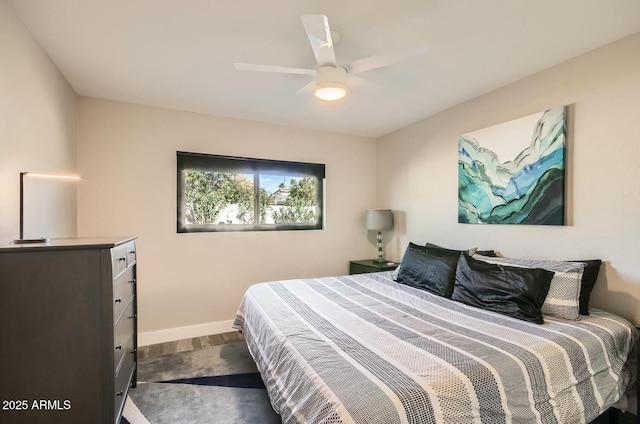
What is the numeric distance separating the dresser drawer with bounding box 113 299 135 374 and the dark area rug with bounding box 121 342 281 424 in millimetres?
399

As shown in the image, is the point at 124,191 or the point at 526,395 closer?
the point at 526,395

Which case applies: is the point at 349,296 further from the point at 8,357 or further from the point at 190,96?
the point at 190,96

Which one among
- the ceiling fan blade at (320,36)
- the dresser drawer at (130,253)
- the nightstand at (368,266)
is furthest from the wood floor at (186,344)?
the ceiling fan blade at (320,36)

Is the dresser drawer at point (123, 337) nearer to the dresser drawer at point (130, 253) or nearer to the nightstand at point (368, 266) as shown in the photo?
the dresser drawer at point (130, 253)

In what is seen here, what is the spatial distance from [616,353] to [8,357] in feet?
10.1

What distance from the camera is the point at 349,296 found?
237cm

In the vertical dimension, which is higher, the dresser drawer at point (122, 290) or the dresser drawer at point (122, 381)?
the dresser drawer at point (122, 290)

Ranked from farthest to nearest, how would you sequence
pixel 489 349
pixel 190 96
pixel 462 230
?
pixel 462 230, pixel 190 96, pixel 489 349

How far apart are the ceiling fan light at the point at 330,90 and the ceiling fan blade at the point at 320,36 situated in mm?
129

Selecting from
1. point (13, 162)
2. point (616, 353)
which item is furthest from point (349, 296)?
point (13, 162)

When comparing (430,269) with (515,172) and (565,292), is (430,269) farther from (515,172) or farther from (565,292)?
(515,172)

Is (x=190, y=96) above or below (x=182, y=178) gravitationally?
above

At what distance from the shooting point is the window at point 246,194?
3.25m

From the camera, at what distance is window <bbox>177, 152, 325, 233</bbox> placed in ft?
10.7
